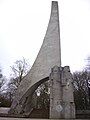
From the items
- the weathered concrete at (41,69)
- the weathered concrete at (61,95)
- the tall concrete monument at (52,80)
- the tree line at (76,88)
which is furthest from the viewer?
the tree line at (76,88)

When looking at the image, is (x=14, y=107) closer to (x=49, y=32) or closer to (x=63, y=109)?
(x=63, y=109)

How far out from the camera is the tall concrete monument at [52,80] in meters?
18.2

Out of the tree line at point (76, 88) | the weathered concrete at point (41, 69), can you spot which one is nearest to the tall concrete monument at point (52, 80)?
the weathered concrete at point (41, 69)

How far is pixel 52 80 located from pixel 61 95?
5.93 ft

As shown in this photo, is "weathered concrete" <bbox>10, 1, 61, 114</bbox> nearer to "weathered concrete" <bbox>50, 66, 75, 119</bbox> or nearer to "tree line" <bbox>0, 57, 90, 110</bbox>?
"weathered concrete" <bbox>50, 66, 75, 119</bbox>

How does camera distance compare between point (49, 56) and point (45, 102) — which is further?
point (45, 102)

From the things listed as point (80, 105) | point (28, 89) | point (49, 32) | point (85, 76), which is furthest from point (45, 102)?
point (49, 32)

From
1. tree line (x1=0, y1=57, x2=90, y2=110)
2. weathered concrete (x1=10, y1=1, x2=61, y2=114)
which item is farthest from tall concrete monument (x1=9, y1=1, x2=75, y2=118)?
tree line (x1=0, y1=57, x2=90, y2=110)

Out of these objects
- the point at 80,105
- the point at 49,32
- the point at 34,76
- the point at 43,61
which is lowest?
the point at 80,105

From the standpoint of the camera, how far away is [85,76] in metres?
35.0

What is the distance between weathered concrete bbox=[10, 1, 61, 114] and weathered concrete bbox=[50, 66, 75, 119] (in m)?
3.57

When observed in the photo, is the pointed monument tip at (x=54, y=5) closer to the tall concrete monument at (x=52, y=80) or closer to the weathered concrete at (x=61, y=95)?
the tall concrete monument at (x=52, y=80)

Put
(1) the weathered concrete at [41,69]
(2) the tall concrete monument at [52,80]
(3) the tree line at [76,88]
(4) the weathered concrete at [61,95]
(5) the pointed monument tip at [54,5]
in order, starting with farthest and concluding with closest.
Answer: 1. (3) the tree line at [76,88]
2. (5) the pointed monument tip at [54,5]
3. (1) the weathered concrete at [41,69]
4. (2) the tall concrete monument at [52,80]
5. (4) the weathered concrete at [61,95]

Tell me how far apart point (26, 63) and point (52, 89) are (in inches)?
716
